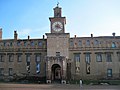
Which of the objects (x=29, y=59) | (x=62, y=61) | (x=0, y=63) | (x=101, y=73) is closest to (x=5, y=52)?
(x=0, y=63)

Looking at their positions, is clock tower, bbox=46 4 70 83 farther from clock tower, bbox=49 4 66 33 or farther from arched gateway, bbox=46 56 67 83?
arched gateway, bbox=46 56 67 83

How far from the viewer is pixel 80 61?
194 feet

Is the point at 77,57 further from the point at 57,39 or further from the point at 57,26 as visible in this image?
the point at 57,26

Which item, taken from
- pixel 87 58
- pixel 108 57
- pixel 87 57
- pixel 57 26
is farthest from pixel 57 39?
pixel 108 57

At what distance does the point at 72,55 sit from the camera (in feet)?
194

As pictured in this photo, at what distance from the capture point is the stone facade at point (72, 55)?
5841 cm

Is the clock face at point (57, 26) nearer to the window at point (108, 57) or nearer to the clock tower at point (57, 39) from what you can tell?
the clock tower at point (57, 39)

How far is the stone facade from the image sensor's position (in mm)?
58406

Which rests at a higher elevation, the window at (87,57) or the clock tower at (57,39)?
the clock tower at (57,39)

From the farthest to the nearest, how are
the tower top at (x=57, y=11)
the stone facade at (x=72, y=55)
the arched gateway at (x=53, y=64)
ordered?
the tower top at (x=57, y=11) → the stone facade at (x=72, y=55) → the arched gateway at (x=53, y=64)

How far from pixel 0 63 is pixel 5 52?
11.1 ft

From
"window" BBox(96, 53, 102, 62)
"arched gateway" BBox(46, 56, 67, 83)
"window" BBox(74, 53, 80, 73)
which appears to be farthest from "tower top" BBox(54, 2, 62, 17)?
"window" BBox(96, 53, 102, 62)

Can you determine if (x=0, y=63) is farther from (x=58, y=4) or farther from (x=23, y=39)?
(x=58, y=4)

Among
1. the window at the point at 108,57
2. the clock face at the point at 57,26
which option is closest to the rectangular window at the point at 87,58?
the window at the point at 108,57
